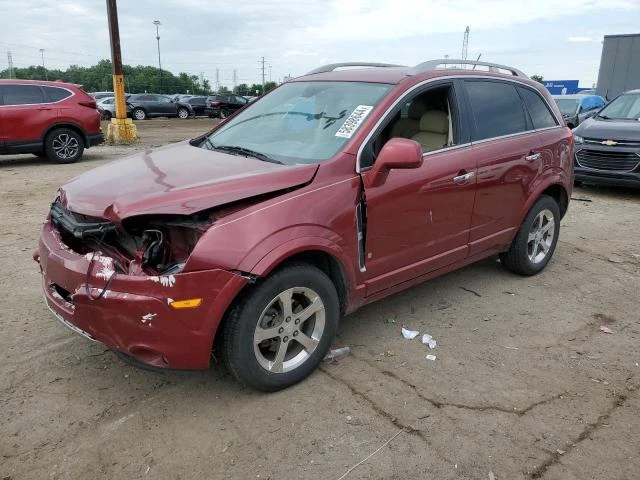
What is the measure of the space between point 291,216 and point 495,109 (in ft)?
7.53

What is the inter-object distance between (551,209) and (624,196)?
4892 mm

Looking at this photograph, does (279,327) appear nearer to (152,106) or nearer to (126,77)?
(152,106)

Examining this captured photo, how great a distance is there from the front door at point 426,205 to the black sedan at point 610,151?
5.67 metres

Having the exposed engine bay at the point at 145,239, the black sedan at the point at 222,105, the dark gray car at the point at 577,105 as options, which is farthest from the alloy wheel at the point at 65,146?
the black sedan at the point at 222,105

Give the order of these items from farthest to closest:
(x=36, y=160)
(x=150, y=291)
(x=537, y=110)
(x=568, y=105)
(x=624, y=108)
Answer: (x=568, y=105) → (x=36, y=160) → (x=624, y=108) → (x=537, y=110) → (x=150, y=291)

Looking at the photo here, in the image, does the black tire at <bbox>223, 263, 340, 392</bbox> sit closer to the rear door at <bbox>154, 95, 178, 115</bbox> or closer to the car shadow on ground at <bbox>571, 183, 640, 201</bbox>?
the car shadow on ground at <bbox>571, 183, 640, 201</bbox>

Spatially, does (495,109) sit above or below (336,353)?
above

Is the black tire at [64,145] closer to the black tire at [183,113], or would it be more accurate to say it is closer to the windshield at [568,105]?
the windshield at [568,105]

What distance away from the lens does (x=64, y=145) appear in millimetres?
11352

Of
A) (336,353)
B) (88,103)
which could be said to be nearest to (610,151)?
(336,353)

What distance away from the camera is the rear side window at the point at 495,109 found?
4.14 m

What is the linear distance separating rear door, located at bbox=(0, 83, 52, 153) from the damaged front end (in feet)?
29.9

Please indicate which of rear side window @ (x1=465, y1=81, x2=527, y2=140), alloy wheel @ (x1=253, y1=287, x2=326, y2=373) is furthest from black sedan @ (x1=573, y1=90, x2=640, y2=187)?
alloy wheel @ (x1=253, y1=287, x2=326, y2=373)

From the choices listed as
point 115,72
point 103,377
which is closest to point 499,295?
point 103,377
